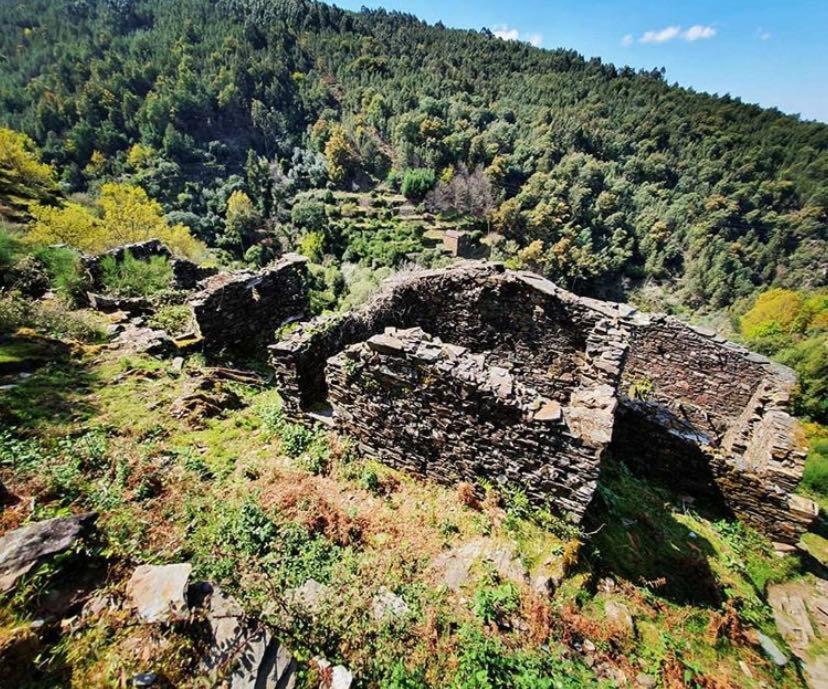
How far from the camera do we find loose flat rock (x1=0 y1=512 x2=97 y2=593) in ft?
10.7

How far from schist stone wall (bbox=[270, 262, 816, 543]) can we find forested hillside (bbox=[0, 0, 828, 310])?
146 feet

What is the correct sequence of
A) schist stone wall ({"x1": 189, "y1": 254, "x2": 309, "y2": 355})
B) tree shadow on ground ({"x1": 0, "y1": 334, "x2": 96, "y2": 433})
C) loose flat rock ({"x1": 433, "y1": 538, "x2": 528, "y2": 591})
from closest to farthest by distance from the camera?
loose flat rock ({"x1": 433, "y1": 538, "x2": 528, "y2": 591}) < tree shadow on ground ({"x1": 0, "y1": 334, "x2": 96, "y2": 433}) < schist stone wall ({"x1": 189, "y1": 254, "x2": 309, "y2": 355})

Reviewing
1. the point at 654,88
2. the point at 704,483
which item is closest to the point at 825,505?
the point at 704,483

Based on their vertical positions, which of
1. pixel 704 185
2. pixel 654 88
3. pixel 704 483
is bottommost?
pixel 704 483

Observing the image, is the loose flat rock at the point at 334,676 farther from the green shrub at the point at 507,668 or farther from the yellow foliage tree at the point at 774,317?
the yellow foliage tree at the point at 774,317

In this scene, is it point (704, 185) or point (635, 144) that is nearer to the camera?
point (704, 185)

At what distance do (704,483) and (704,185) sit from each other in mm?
105060

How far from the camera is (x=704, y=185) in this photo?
275 ft

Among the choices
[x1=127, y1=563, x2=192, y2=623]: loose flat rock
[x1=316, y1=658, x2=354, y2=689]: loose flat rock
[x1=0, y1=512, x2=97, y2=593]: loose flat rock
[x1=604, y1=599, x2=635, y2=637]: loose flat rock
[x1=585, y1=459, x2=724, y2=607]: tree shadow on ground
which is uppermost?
[x1=0, y1=512, x2=97, y2=593]: loose flat rock

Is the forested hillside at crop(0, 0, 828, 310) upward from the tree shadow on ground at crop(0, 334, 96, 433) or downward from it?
upward

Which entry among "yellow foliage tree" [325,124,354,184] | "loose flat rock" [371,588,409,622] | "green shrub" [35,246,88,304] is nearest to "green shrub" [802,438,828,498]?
"loose flat rock" [371,588,409,622]

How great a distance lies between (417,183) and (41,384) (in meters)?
76.0

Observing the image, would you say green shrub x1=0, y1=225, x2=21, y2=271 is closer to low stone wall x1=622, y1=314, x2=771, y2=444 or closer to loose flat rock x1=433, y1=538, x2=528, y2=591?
loose flat rock x1=433, y1=538, x2=528, y2=591

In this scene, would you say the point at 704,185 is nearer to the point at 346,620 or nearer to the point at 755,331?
the point at 755,331
